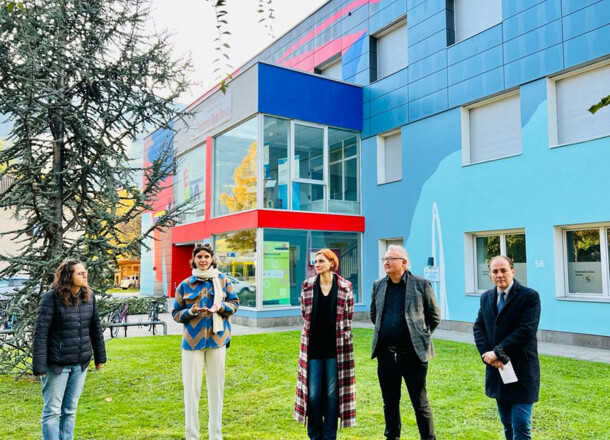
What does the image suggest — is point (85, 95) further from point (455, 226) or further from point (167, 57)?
point (455, 226)

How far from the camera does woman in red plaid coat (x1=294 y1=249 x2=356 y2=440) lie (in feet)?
14.2

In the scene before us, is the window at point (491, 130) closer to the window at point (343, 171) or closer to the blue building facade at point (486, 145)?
the blue building facade at point (486, 145)

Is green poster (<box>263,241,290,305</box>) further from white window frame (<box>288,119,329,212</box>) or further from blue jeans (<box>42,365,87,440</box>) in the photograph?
blue jeans (<box>42,365,87,440</box>)

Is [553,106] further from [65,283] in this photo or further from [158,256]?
[158,256]

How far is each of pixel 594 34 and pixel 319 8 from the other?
10.3 metres

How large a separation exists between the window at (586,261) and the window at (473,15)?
554 centimetres

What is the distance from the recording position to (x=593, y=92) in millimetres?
10195

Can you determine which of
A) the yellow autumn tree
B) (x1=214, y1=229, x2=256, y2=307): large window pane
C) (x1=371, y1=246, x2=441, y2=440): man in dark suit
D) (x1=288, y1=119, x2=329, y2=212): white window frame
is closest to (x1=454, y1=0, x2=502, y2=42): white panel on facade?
(x1=288, y1=119, x2=329, y2=212): white window frame

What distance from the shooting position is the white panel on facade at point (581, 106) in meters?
9.97

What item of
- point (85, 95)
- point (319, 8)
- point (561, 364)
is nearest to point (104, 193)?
point (85, 95)

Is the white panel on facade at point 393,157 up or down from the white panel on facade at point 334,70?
down

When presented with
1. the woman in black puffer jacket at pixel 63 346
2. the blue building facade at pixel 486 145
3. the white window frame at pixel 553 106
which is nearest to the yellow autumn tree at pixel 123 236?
the woman in black puffer jacket at pixel 63 346

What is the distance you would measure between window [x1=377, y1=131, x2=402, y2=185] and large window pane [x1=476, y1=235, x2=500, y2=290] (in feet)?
11.4

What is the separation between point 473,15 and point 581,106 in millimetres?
4019
